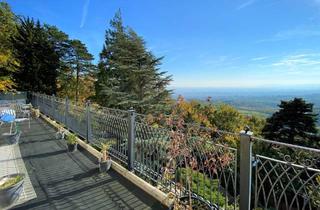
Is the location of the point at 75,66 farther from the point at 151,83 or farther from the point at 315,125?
the point at 315,125

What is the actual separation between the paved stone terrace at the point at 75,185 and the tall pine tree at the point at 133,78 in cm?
1491

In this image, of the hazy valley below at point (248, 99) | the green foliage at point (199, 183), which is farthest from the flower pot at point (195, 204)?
the hazy valley below at point (248, 99)

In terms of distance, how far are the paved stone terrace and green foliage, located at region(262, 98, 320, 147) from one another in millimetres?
16372

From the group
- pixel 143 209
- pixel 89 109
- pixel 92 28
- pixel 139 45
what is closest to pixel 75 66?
pixel 92 28

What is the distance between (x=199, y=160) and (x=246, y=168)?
0.90 m

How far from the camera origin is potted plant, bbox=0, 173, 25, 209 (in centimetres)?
279

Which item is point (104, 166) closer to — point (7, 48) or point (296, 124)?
point (7, 48)

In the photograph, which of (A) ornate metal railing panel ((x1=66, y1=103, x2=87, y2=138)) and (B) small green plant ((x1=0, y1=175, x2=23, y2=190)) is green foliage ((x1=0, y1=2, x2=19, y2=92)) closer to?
(A) ornate metal railing panel ((x1=66, y1=103, x2=87, y2=138))

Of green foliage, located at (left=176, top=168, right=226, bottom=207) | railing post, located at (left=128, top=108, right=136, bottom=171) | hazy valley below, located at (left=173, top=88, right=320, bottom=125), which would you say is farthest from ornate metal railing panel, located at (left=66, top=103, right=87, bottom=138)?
green foliage, located at (left=176, top=168, right=226, bottom=207)

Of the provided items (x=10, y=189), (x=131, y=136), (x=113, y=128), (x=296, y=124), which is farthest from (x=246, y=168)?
(x=296, y=124)

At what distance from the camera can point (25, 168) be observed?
4.27m

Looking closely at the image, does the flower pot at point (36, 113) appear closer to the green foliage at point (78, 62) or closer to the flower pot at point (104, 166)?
the flower pot at point (104, 166)

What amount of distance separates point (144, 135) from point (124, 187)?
0.83m

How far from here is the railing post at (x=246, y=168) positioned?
2.07 metres
